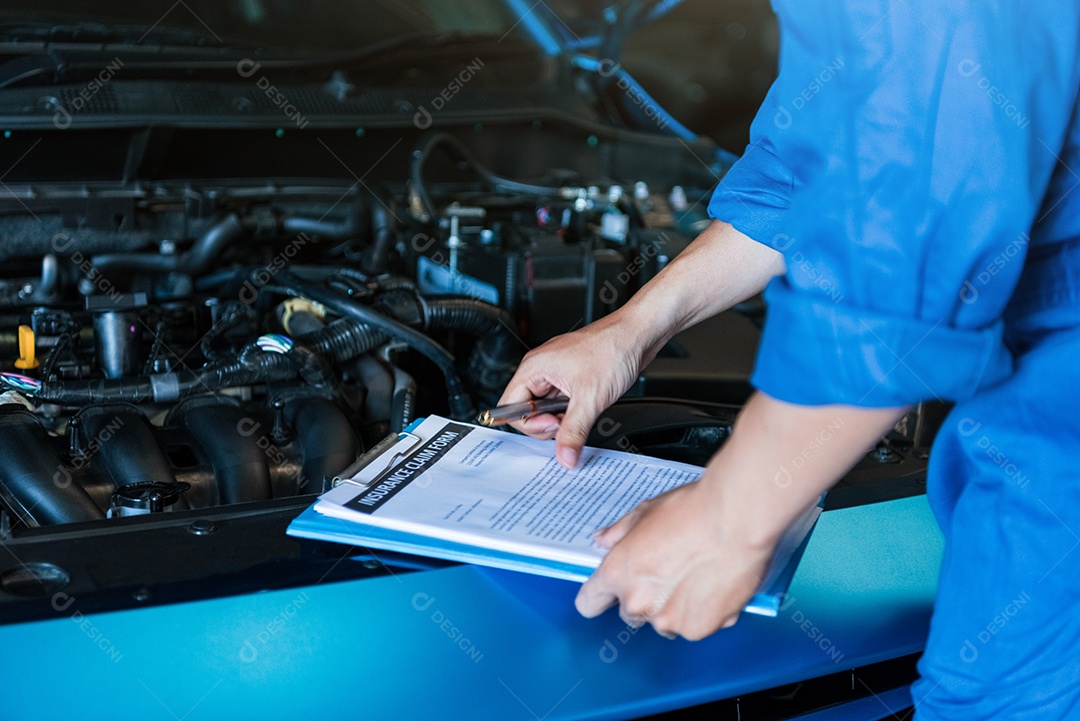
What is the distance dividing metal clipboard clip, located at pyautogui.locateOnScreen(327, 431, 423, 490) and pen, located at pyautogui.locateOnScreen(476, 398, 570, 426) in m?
0.07

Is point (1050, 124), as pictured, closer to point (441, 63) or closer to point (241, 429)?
point (241, 429)

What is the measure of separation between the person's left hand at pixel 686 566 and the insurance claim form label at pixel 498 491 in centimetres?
7

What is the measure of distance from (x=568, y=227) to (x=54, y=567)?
3.45 ft

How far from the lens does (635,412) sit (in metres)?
1.18

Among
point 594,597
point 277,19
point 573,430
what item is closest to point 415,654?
point 594,597

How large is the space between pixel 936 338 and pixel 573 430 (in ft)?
1.38

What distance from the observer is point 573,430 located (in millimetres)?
922

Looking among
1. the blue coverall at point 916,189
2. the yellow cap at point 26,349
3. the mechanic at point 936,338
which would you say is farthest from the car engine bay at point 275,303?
the blue coverall at point 916,189

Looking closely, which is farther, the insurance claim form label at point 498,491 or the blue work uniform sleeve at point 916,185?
the insurance claim form label at point 498,491

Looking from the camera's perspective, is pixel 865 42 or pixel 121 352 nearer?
pixel 865 42

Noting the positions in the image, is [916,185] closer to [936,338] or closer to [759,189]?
[936,338]

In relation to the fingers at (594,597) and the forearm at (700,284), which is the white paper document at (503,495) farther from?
the forearm at (700,284)

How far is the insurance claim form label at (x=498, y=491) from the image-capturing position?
30.7 inches

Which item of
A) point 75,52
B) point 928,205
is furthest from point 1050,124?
point 75,52
